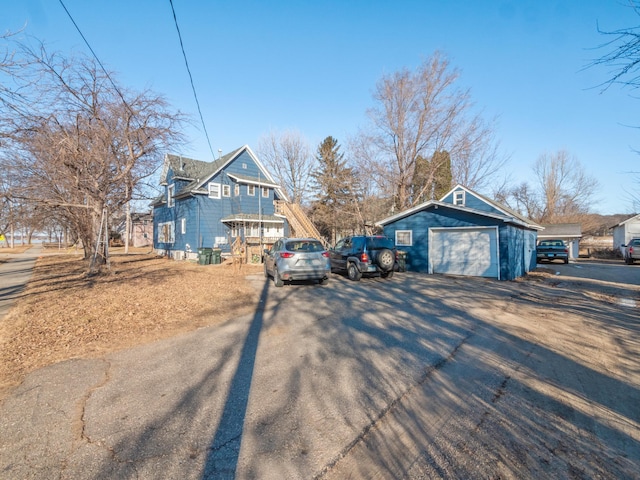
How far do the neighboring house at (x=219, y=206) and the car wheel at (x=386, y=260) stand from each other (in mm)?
10115

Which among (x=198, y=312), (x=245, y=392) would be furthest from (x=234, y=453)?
(x=198, y=312)

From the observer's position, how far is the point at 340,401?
346 centimetres

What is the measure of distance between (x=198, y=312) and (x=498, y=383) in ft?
20.6

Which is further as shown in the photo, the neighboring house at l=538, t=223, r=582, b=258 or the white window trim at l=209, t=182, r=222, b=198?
the neighboring house at l=538, t=223, r=582, b=258

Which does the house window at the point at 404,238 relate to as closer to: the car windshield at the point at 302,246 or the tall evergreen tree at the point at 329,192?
the car windshield at the point at 302,246

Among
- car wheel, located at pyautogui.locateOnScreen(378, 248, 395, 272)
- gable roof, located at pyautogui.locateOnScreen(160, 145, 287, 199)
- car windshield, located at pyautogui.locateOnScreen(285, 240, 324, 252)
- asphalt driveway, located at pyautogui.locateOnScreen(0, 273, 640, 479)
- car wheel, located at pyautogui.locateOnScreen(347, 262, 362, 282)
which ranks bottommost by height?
asphalt driveway, located at pyautogui.locateOnScreen(0, 273, 640, 479)

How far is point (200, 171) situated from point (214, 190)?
16.9ft

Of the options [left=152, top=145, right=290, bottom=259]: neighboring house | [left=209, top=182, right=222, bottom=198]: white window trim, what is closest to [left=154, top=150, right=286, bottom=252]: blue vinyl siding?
[left=152, top=145, right=290, bottom=259]: neighboring house

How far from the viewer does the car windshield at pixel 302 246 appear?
1087 centimetres

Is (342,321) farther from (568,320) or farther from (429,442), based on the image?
(568,320)

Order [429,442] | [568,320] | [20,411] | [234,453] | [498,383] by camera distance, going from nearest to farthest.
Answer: [234,453] → [429,442] → [20,411] → [498,383] → [568,320]

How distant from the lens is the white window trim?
23094mm

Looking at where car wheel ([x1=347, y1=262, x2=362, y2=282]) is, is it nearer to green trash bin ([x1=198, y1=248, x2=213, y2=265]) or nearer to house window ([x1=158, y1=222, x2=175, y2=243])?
green trash bin ([x1=198, y1=248, x2=213, y2=265])

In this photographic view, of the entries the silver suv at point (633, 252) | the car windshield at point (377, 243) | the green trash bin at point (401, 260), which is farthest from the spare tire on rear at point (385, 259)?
the silver suv at point (633, 252)
